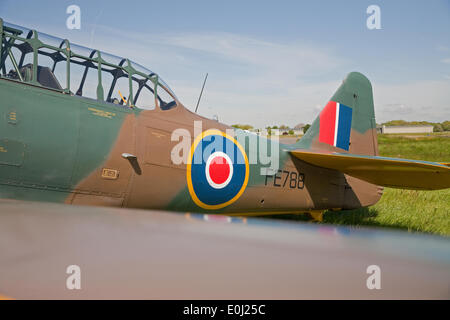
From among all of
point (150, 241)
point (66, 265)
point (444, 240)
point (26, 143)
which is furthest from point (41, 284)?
point (26, 143)

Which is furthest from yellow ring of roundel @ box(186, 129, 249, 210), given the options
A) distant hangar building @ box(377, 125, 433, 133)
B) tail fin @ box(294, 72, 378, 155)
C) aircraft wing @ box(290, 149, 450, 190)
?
distant hangar building @ box(377, 125, 433, 133)

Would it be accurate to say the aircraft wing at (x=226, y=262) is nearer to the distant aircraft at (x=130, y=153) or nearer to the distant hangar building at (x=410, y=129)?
the distant aircraft at (x=130, y=153)

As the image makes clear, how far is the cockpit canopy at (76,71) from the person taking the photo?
3293mm

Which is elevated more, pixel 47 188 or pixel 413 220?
pixel 47 188

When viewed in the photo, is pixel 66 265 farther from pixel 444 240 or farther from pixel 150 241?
pixel 444 240

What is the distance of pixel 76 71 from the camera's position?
11.9 feet

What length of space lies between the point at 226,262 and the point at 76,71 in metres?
3.36

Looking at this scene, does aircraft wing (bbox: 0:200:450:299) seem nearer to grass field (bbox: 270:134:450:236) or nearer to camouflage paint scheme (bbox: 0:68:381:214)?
camouflage paint scheme (bbox: 0:68:381:214)

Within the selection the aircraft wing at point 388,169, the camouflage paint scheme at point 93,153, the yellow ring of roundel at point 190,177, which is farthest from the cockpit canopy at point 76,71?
the aircraft wing at point 388,169

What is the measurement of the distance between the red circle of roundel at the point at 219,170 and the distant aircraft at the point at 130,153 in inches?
0.6

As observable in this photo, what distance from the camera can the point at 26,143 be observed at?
9.94 feet

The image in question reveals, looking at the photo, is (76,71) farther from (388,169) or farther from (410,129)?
(410,129)
